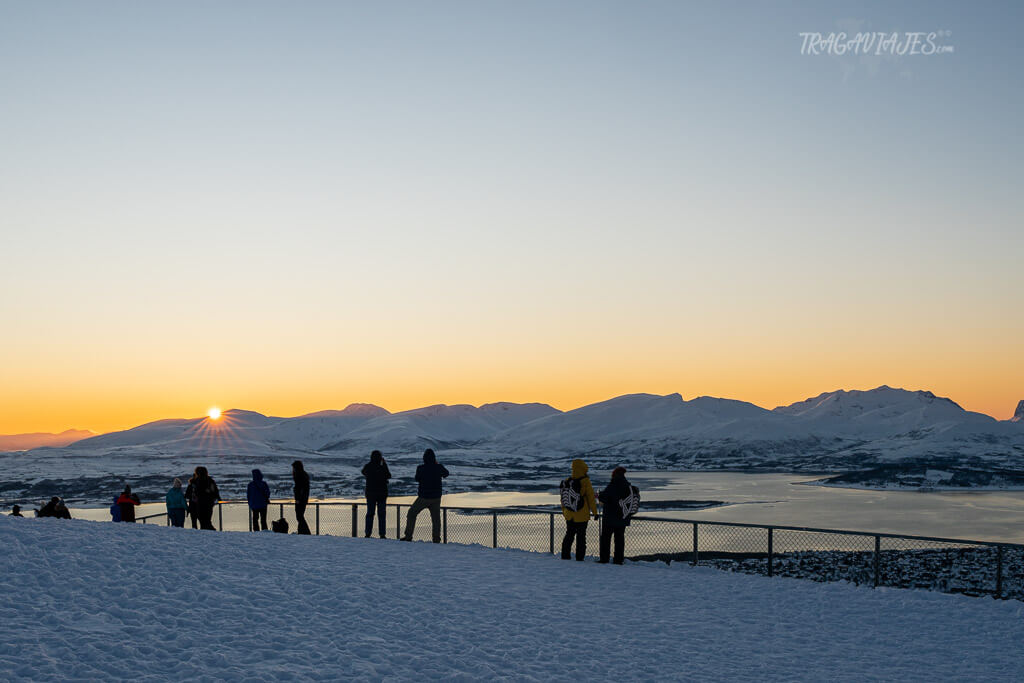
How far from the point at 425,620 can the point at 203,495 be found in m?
12.0

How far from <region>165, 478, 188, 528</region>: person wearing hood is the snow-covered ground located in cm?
531

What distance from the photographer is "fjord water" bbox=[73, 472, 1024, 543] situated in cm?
6419

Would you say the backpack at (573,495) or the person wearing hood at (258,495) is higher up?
the backpack at (573,495)

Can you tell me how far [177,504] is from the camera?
886 inches

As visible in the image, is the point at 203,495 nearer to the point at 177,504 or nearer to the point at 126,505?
the point at 177,504

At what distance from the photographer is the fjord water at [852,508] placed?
2527 inches

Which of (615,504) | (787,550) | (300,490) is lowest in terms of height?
(787,550)

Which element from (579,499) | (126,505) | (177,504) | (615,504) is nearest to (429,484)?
(579,499)

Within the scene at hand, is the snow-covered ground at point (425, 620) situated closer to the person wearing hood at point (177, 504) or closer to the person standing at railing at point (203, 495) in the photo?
the person standing at railing at point (203, 495)

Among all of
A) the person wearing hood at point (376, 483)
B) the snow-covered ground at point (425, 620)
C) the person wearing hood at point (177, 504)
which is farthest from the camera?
the person wearing hood at point (177, 504)

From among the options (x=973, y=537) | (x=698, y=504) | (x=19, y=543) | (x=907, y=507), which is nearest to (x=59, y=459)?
(x=698, y=504)

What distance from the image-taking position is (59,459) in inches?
6752

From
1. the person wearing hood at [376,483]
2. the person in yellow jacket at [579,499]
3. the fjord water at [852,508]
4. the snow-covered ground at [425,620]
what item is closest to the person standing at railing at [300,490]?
the person wearing hood at [376,483]

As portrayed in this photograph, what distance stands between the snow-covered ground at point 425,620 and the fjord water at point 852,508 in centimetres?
4023
